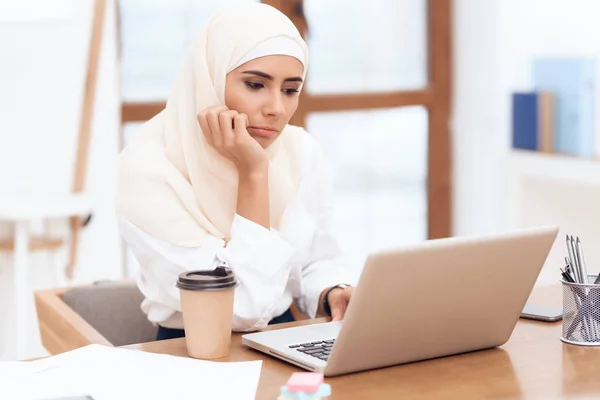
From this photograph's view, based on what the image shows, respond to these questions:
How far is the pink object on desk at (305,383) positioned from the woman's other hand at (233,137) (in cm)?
67

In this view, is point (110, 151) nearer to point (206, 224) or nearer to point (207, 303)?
point (206, 224)

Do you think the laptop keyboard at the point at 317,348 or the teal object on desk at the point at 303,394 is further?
the laptop keyboard at the point at 317,348

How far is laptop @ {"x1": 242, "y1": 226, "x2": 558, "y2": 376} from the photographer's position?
47.6 inches

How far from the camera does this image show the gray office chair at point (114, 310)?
1903mm

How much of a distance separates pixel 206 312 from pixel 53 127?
209 cm

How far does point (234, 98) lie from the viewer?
1.77 m

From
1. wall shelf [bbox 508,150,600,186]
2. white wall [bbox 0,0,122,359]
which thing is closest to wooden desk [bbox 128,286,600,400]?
white wall [bbox 0,0,122,359]

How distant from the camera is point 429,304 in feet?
4.16

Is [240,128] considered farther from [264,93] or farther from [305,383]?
[305,383]

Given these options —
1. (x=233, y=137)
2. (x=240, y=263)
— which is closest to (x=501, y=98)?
(x=233, y=137)

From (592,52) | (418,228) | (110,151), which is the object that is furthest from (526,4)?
(110,151)

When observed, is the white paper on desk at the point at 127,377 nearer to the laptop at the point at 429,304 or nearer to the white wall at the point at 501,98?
the laptop at the point at 429,304

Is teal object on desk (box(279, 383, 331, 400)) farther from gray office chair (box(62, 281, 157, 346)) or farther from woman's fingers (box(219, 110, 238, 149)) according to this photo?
gray office chair (box(62, 281, 157, 346))

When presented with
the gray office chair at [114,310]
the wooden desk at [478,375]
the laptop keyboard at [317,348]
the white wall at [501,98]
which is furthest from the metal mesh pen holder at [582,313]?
the white wall at [501,98]
